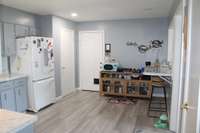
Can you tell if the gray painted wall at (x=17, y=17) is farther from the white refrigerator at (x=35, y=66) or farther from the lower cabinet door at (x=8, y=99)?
the lower cabinet door at (x=8, y=99)

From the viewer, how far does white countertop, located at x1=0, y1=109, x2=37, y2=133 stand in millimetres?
1226

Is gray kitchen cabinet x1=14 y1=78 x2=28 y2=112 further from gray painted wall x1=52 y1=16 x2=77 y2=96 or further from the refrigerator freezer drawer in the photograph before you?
gray painted wall x1=52 y1=16 x2=77 y2=96

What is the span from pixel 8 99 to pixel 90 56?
10.0ft

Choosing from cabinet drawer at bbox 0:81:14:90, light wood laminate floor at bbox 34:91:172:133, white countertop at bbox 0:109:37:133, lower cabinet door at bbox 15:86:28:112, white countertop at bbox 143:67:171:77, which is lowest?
light wood laminate floor at bbox 34:91:172:133

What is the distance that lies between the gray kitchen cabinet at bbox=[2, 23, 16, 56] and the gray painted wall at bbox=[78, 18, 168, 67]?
2514 millimetres

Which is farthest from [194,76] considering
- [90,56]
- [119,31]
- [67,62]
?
[90,56]

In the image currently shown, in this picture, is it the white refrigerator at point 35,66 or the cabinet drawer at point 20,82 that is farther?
the white refrigerator at point 35,66

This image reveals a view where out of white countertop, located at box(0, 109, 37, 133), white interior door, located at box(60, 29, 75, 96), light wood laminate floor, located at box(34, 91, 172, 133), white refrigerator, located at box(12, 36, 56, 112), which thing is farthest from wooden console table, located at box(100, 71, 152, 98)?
white countertop, located at box(0, 109, 37, 133)

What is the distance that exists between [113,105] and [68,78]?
1.87 metres

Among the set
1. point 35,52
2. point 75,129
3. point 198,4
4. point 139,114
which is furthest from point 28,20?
point 198,4

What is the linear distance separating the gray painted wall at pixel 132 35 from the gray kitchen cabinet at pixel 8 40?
251cm

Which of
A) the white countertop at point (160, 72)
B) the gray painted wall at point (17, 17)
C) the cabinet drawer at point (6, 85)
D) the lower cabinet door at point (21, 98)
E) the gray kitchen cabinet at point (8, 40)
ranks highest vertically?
the gray painted wall at point (17, 17)

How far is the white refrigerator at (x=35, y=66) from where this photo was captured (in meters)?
3.80

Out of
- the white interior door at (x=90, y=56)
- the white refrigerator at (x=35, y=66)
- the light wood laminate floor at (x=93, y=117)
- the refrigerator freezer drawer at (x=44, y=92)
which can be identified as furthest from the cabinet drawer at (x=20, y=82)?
the white interior door at (x=90, y=56)
